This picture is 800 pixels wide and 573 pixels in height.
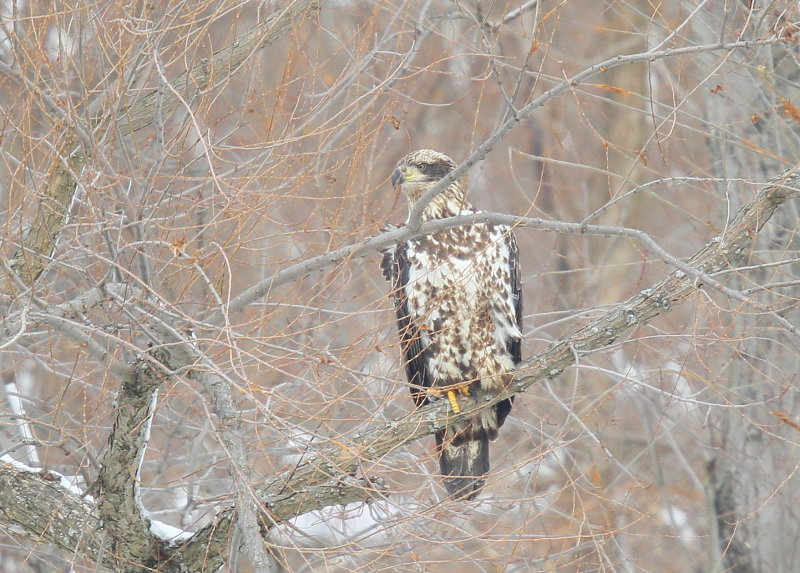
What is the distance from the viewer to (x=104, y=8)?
3.78 m

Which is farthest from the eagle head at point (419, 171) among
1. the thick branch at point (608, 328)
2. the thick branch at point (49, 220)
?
the thick branch at point (49, 220)

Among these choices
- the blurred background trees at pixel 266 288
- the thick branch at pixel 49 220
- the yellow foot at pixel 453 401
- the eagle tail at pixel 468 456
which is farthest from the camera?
the eagle tail at pixel 468 456

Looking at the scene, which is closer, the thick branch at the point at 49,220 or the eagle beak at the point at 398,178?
the thick branch at the point at 49,220

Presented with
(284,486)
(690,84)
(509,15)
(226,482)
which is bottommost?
(284,486)

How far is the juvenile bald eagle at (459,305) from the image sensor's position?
4914 mm

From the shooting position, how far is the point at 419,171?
16.6 ft

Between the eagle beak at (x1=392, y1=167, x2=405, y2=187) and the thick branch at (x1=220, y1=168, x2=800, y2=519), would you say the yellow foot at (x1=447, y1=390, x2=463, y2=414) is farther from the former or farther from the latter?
the eagle beak at (x1=392, y1=167, x2=405, y2=187)

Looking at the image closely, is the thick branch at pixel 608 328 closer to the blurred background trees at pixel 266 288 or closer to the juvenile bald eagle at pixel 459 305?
the blurred background trees at pixel 266 288

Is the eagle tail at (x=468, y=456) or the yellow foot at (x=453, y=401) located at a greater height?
the yellow foot at (x=453, y=401)

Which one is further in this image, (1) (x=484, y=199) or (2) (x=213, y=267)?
(1) (x=484, y=199)

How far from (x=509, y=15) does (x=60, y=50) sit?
2.82 meters

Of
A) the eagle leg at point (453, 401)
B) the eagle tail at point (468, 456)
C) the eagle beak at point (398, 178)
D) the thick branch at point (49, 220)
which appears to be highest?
the eagle beak at point (398, 178)

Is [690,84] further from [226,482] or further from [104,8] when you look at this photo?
[104,8]

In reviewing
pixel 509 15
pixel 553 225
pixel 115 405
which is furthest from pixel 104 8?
pixel 509 15
